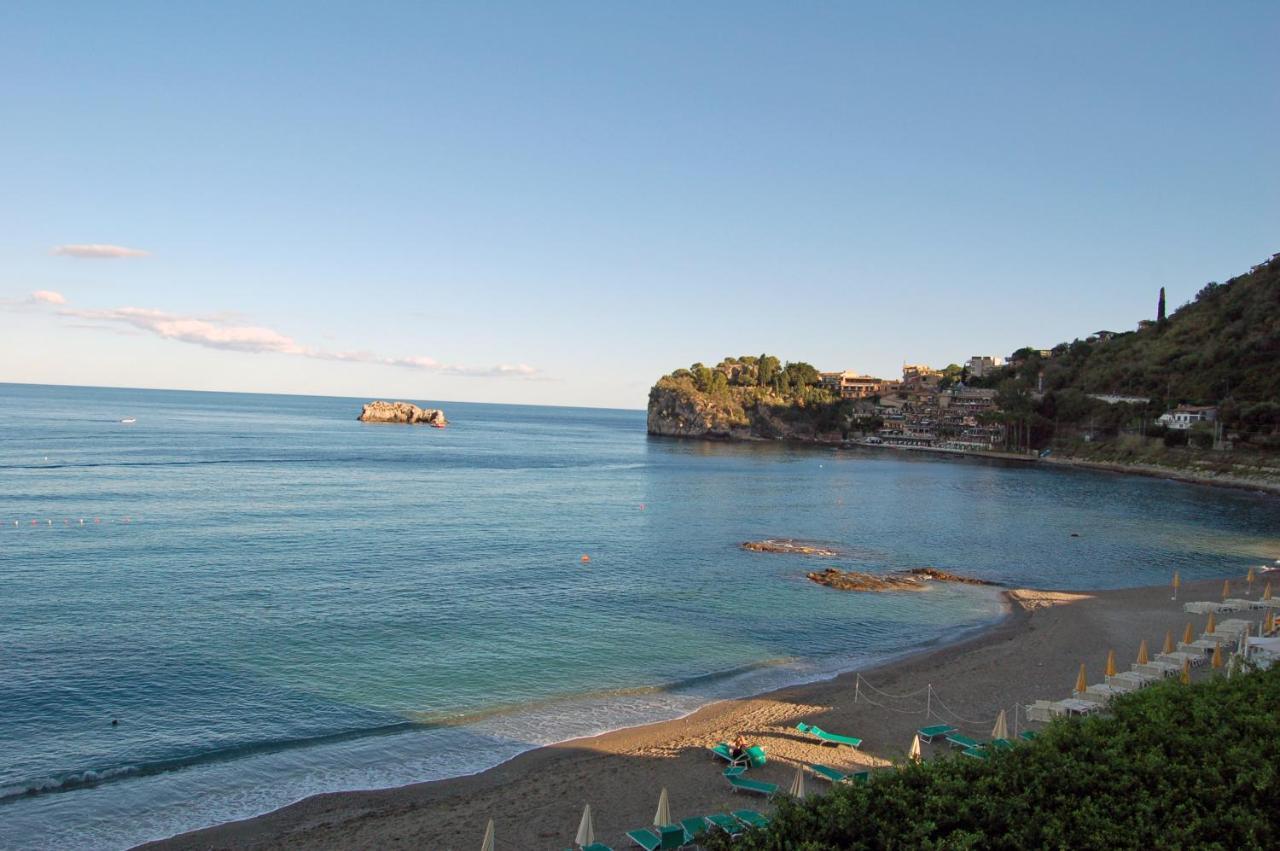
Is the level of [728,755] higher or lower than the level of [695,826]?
lower

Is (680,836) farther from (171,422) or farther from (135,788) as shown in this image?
(171,422)

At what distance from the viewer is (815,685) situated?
2842 cm

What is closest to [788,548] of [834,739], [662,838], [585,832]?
[834,739]

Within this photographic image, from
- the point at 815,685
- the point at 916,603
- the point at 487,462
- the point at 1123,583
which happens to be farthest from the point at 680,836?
the point at 487,462

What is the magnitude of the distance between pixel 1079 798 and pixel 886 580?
35.0 m

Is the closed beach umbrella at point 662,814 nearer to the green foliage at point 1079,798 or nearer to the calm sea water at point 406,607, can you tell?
the green foliage at point 1079,798

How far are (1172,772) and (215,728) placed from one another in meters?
23.4

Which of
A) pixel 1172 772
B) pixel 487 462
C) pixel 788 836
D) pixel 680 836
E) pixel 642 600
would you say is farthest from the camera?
pixel 487 462

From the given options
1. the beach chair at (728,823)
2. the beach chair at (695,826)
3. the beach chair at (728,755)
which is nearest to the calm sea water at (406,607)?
the beach chair at (728,755)

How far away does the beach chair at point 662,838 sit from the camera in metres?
16.1

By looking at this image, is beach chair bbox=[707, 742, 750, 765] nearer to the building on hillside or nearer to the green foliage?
the green foliage

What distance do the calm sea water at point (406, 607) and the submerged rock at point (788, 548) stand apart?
71.5 inches

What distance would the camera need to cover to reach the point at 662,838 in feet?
52.8

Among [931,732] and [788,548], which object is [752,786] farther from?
[788,548]
